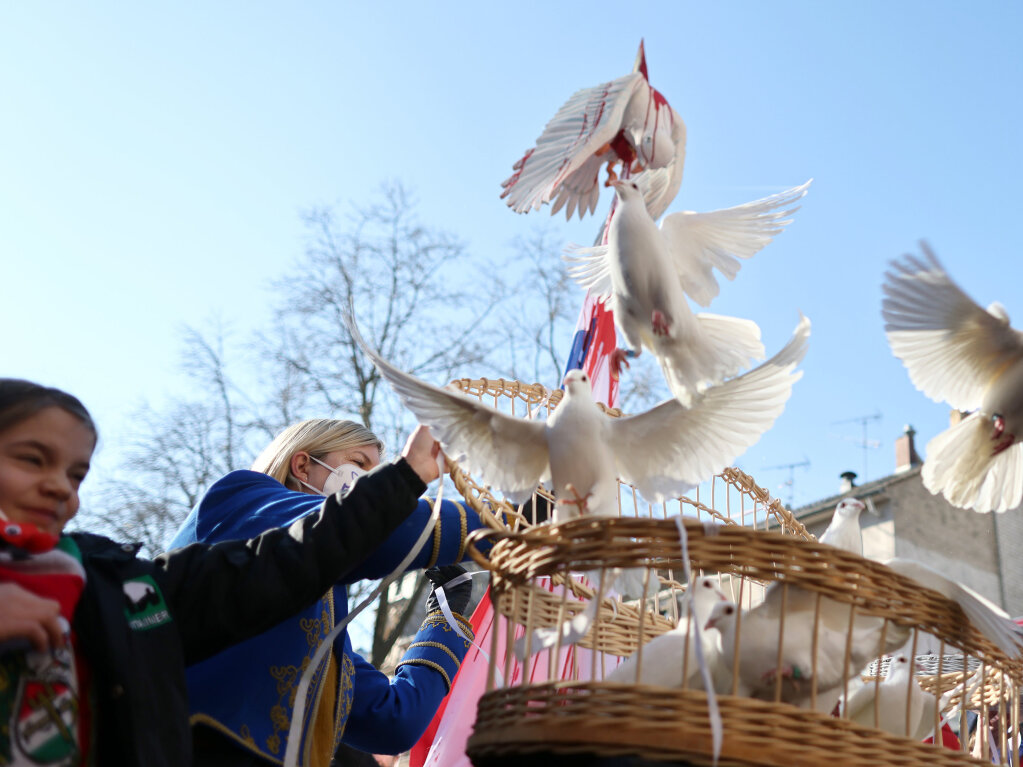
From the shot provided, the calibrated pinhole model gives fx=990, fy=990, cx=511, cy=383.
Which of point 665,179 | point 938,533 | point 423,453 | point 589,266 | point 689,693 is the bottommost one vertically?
point 689,693

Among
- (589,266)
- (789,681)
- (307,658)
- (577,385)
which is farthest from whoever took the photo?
(589,266)

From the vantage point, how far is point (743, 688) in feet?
4.82

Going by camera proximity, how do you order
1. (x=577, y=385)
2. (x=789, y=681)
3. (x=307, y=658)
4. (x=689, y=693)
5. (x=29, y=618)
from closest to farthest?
(x=29, y=618)
(x=689, y=693)
(x=789, y=681)
(x=577, y=385)
(x=307, y=658)

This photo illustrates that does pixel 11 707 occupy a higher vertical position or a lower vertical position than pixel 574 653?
lower

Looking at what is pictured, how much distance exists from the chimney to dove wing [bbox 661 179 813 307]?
15.6 meters

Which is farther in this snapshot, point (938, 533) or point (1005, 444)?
point (938, 533)

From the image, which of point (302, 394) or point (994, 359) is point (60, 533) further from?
point (302, 394)

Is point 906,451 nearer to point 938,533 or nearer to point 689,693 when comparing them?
point 938,533

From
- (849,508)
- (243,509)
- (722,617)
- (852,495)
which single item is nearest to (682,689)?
(722,617)

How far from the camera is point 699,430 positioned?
1.83m

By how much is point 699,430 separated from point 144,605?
3.27 feet

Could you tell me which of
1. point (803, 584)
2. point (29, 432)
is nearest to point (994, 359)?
point (803, 584)

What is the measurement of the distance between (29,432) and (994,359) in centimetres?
170

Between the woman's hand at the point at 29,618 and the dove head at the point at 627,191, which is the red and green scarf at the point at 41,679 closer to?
the woman's hand at the point at 29,618
